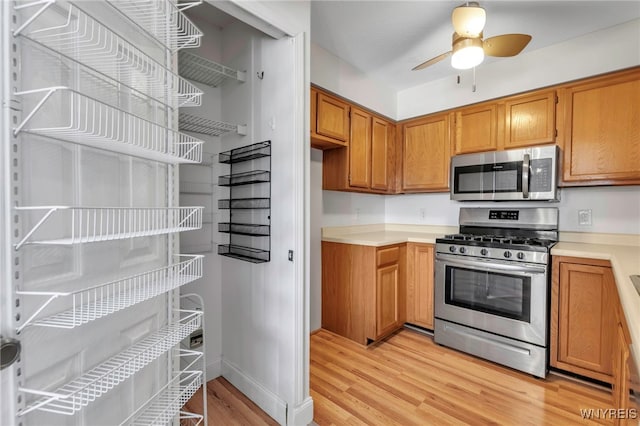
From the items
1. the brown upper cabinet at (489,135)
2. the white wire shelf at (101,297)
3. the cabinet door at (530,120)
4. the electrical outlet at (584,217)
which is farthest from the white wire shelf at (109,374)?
the electrical outlet at (584,217)

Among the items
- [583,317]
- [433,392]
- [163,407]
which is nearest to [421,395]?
[433,392]

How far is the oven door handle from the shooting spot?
84.4 inches

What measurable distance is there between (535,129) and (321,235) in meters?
2.07

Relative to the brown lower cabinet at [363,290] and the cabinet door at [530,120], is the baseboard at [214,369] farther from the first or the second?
the cabinet door at [530,120]

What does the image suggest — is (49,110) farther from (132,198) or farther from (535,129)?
(535,129)

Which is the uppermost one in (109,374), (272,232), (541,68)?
(541,68)

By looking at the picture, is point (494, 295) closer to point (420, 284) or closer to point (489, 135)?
point (420, 284)

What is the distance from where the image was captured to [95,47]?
3.08 feet

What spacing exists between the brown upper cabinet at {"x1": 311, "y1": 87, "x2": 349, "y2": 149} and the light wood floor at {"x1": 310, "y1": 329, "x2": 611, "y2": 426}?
1.80m

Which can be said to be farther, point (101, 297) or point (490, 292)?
point (490, 292)

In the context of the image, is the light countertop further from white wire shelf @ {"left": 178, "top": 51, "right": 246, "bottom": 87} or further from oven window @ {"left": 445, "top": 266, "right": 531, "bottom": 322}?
white wire shelf @ {"left": 178, "top": 51, "right": 246, "bottom": 87}

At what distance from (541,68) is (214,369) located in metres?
3.54

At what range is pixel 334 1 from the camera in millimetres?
1939

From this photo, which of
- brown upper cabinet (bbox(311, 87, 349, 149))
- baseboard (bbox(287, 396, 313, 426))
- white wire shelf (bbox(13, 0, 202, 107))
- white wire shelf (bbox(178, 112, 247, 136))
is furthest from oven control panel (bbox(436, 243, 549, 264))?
white wire shelf (bbox(13, 0, 202, 107))
